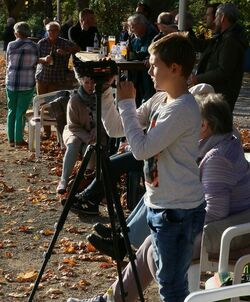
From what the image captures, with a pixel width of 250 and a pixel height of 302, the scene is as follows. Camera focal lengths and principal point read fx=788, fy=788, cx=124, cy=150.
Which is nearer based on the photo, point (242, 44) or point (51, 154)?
point (242, 44)

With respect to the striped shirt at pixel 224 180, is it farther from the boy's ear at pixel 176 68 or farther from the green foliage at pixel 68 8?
the green foliage at pixel 68 8

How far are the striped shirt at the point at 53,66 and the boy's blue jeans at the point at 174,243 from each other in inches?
298

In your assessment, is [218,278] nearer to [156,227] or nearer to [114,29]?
[156,227]

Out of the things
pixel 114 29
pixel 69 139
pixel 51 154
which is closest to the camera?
pixel 69 139

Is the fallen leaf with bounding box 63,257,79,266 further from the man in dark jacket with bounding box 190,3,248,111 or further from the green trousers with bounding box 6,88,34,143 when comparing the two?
the green trousers with bounding box 6,88,34,143

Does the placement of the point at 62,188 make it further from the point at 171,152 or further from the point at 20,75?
the point at 171,152

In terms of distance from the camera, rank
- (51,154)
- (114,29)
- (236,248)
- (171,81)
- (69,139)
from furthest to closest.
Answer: (114,29)
(51,154)
(69,139)
(236,248)
(171,81)

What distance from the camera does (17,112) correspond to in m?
10.6

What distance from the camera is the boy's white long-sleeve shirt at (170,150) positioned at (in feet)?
12.4

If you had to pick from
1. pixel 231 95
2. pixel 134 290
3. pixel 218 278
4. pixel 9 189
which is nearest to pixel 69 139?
pixel 9 189

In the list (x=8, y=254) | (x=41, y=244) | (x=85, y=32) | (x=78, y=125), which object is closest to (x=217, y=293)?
(x=8, y=254)

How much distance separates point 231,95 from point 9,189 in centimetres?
251

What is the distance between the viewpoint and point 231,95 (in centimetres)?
824

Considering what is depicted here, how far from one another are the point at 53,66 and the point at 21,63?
0.88 metres
